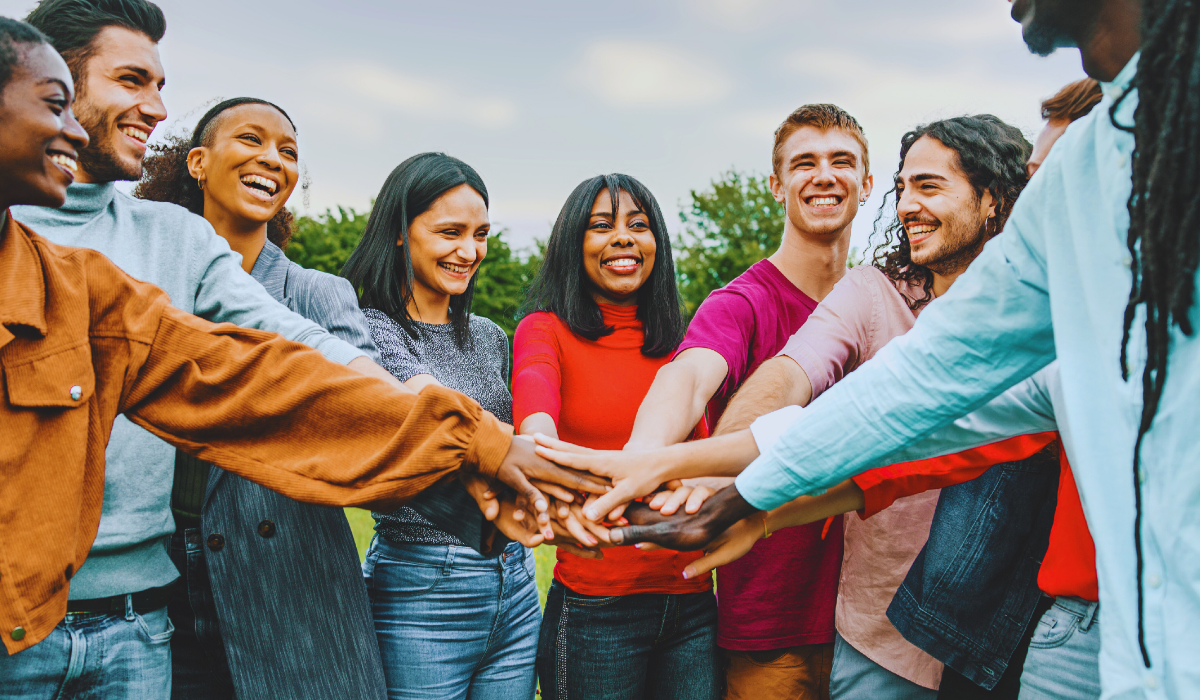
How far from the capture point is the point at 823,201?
3102 millimetres

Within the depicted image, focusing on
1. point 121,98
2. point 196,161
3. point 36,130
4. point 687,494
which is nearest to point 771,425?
point 687,494

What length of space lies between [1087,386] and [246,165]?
289 centimetres

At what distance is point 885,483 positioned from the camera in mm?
2264

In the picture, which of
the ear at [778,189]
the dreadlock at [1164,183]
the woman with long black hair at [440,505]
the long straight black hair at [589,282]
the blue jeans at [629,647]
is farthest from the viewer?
the ear at [778,189]

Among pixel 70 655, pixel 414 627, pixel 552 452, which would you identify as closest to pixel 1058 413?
pixel 552 452

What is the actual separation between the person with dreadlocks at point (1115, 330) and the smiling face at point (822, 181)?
4.60 feet

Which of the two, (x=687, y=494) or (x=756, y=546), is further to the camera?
(x=756, y=546)

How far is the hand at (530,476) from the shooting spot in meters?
2.28

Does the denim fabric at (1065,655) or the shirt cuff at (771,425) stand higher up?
the shirt cuff at (771,425)

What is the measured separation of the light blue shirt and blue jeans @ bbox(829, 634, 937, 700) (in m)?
1.00

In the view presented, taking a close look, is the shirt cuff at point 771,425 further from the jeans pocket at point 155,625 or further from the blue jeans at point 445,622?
the jeans pocket at point 155,625

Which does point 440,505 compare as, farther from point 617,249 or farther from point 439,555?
point 617,249

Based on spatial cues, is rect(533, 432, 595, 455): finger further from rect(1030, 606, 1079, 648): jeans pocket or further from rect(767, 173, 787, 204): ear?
rect(767, 173, 787, 204): ear

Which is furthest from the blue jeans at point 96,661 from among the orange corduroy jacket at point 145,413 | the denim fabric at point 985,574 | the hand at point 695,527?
the denim fabric at point 985,574
